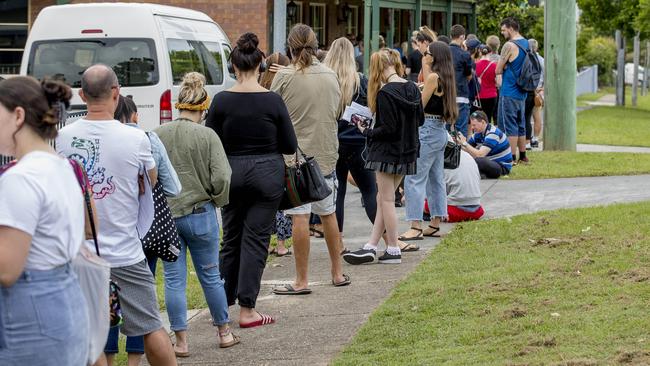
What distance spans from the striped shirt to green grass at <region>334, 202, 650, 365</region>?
12.8ft

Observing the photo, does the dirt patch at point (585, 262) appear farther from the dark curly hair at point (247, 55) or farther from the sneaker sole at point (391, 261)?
the dark curly hair at point (247, 55)

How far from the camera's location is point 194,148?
6934mm

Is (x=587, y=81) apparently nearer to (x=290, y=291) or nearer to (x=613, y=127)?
(x=613, y=127)

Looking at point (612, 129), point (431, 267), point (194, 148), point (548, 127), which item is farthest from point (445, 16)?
point (194, 148)

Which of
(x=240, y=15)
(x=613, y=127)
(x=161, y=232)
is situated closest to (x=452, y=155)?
(x=161, y=232)

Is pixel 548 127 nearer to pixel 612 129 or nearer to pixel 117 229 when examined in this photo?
pixel 612 129

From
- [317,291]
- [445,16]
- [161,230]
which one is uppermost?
[445,16]

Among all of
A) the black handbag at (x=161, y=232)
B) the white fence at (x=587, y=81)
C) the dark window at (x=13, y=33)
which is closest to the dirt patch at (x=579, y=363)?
the black handbag at (x=161, y=232)

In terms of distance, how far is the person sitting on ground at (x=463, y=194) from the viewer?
38.3 feet

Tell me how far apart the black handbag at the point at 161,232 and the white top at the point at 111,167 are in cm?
45

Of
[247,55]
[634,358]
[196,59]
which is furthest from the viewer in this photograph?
[196,59]

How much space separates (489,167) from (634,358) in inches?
346

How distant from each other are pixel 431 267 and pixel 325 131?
143 centimetres

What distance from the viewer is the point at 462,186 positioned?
460 inches
